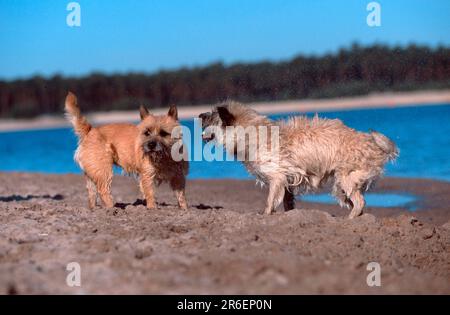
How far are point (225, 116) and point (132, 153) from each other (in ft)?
5.85

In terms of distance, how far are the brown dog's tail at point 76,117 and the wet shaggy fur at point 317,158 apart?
252cm

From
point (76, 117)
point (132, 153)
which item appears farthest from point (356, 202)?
point (76, 117)

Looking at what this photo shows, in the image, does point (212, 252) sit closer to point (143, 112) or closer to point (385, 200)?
point (143, 112)

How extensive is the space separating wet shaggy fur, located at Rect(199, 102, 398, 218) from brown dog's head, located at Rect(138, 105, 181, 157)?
35.6 inches

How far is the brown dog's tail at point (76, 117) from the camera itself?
12156 millimetres

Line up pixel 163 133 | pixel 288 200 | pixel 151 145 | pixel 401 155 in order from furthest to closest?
pixel 401 155
pixel 163 133
pixel 288 200
pixel 151 145

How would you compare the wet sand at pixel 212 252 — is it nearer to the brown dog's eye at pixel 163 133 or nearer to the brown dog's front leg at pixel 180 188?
the brown dog's front leg at pixel 180 188

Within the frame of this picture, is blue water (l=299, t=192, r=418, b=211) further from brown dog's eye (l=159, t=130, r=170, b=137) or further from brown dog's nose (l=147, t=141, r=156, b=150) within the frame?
brown dog's nose (l=147, t=141, r=156, b=150)

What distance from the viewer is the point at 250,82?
2350 inches

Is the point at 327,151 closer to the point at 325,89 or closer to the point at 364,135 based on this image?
→ the point at 364,135

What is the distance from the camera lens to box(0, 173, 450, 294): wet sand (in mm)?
6645
